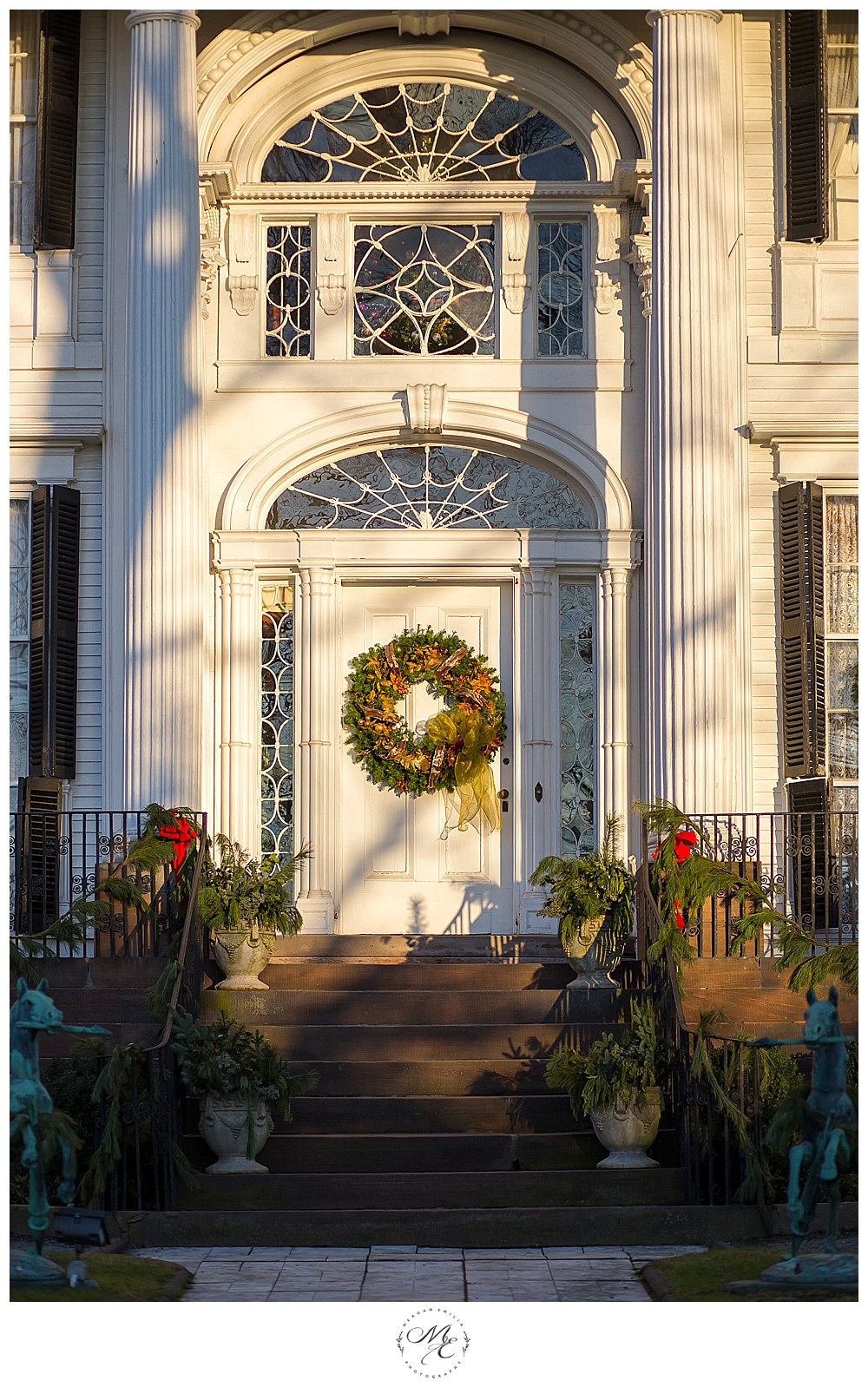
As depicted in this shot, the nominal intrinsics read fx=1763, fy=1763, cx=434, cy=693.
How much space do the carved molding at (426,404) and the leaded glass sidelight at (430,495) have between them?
0.29 meters

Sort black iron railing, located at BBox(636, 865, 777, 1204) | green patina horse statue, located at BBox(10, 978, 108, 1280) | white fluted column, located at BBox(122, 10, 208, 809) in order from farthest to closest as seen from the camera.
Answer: white fluted column, located at BBox(122, 10, 208, 809), black iron railing, located at BBox(636, 865, 777, 1204), green patina horse statue, located at BBox(10, 978, 108, 1280)

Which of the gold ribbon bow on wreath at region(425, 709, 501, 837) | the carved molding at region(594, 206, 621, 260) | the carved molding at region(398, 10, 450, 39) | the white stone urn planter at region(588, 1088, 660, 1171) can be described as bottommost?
the white stone urn planter at region(588, 1088, 660, 1171)

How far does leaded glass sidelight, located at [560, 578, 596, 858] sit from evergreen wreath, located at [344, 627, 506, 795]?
48cm

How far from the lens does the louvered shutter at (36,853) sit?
1125cm

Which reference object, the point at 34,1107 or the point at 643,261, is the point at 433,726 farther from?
the point at 34,1107

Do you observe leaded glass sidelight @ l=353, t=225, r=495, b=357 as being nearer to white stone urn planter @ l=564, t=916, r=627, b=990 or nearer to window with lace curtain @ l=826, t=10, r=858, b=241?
window with lace curtain @ l=826, t=10, r=858, b=241

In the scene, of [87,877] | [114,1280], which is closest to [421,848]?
[87,877]

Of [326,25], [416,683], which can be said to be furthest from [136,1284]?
[326,25]

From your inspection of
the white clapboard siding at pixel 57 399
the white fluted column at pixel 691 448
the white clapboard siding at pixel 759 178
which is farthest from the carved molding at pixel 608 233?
the white clapboard siding at pixel 57 399

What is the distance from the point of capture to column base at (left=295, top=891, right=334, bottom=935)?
39.1ft

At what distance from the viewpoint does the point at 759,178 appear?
12266mm

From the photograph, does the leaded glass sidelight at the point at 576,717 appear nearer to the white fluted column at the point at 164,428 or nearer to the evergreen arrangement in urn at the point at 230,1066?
the white fluted column at the point at 164,428

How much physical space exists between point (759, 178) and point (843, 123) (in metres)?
0.70

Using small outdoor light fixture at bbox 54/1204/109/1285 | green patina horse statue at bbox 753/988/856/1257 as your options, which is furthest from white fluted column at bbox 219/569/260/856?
green patina horse statue at bbox 753/988/856/1257
